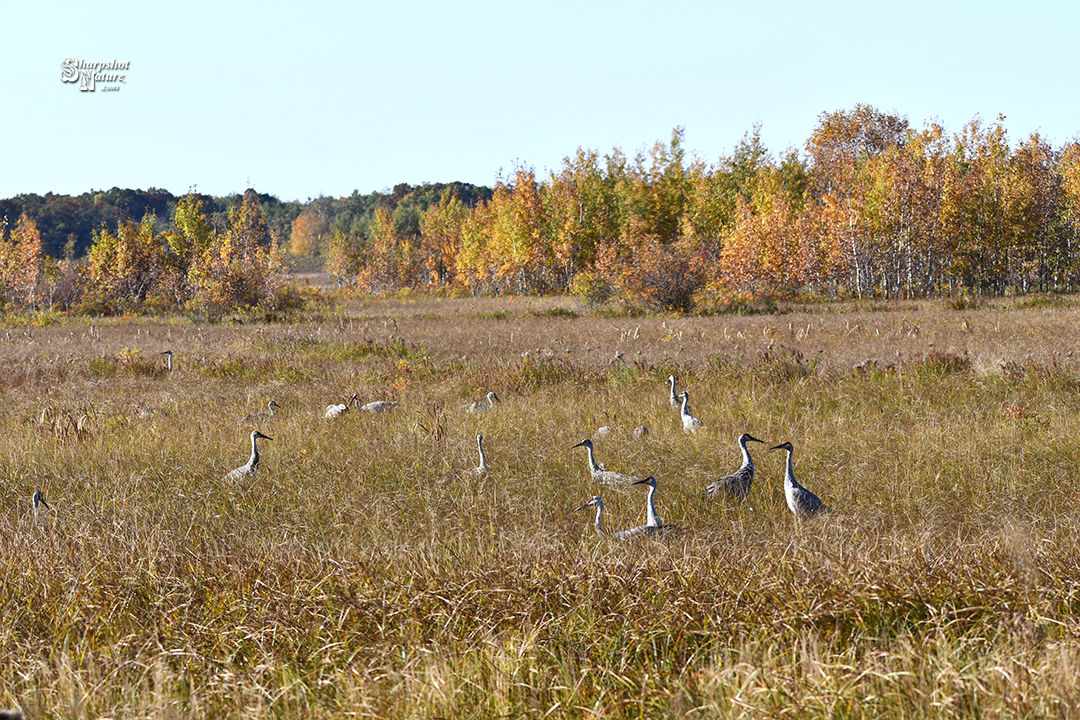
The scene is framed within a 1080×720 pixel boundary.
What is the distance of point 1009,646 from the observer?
2.75 m

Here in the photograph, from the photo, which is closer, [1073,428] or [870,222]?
[1073,428]

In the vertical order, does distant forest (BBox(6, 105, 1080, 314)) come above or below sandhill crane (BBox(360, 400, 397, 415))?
above

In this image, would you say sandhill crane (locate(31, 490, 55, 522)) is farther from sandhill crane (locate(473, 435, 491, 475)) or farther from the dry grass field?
sandhill crane (locate(473, 435, 491, 475))

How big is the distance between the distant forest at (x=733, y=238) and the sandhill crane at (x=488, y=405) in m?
18.0

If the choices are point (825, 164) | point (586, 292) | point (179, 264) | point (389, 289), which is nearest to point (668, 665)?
point (586, 292)

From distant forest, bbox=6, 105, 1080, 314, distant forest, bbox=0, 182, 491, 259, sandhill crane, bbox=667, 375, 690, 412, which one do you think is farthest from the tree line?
distant forest, bbox=0, 182, 491, 259

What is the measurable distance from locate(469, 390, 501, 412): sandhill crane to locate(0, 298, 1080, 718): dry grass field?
18 centimetres

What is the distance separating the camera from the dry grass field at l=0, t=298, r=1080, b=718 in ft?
8.55

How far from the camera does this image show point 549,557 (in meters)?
3.71

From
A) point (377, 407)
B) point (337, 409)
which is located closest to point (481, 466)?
point (377, 407)

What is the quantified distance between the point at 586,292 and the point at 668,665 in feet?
91.1

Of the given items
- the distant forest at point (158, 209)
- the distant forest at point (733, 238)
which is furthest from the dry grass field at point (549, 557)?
the distant forest at point (158, 209)

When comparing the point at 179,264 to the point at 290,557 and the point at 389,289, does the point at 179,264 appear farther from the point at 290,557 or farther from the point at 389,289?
the point at 290,557

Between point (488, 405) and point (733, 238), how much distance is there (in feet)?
103
